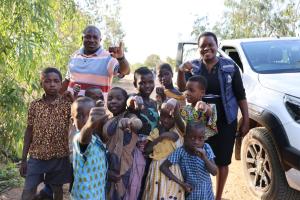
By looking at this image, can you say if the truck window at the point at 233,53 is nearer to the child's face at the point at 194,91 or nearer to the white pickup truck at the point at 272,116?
the white pickup truck at the point at 272,116

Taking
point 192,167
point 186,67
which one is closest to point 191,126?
point 192,167

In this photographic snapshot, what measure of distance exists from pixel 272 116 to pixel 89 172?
206 cm

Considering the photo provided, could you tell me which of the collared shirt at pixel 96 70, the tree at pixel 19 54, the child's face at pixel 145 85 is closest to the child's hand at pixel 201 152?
the child's face at pixel 145 85

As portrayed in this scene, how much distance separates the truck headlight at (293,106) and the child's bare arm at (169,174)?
134 cm

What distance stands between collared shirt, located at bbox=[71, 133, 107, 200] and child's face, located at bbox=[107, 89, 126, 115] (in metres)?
0.36

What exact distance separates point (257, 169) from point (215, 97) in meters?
Answer: 1.18

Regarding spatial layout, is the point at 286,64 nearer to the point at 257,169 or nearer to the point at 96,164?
the point at 257,169

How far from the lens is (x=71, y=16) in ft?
18.3

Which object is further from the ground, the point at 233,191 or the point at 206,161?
the point at 206,161

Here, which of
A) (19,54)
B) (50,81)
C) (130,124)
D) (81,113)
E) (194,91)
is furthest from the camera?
(19,54)

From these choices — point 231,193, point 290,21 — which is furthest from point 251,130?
point 290,21

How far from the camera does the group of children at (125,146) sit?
2.57 m

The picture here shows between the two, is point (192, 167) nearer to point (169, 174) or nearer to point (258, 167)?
point (169, 174)

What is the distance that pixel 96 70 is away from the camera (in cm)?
343
